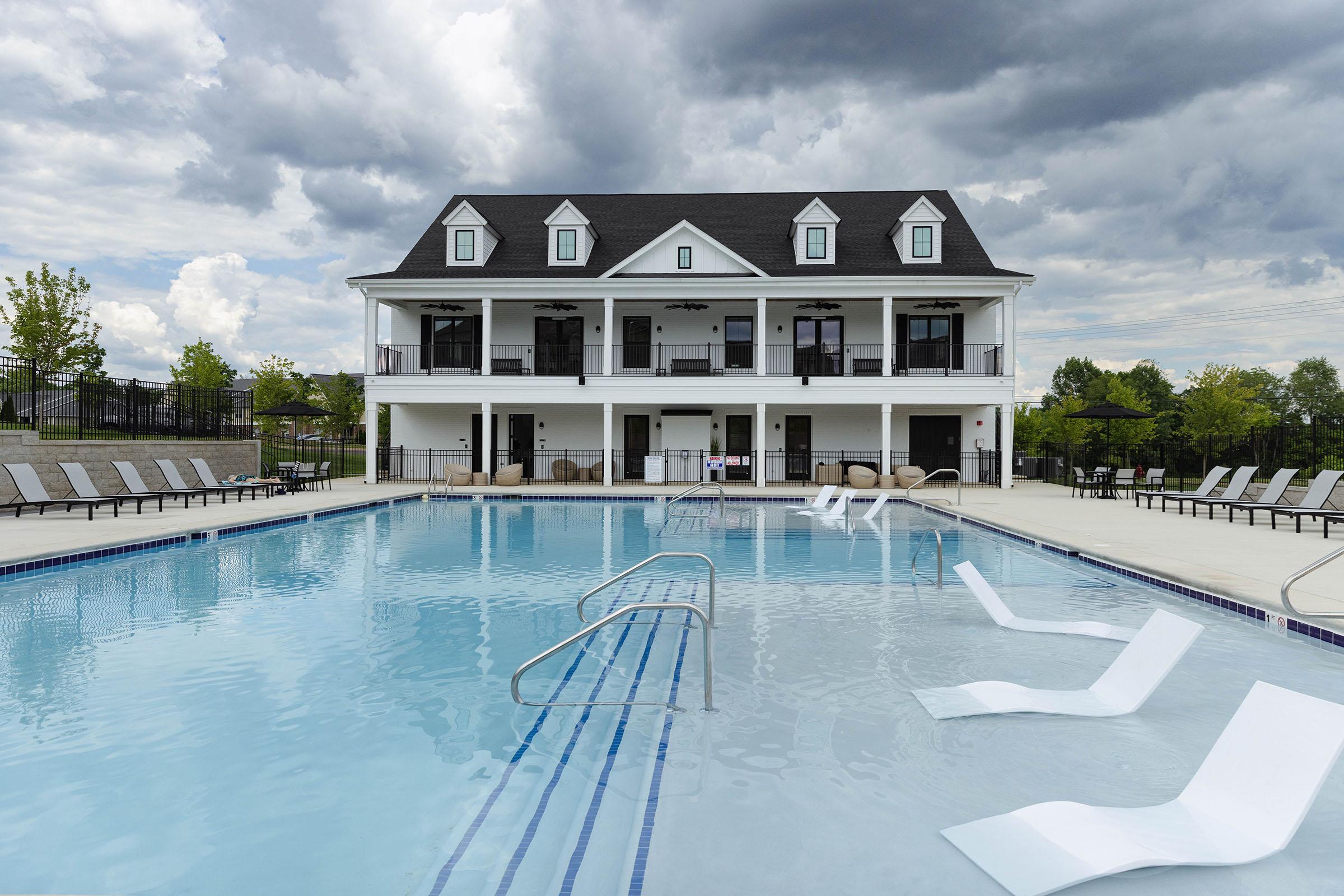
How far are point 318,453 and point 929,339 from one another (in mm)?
34344

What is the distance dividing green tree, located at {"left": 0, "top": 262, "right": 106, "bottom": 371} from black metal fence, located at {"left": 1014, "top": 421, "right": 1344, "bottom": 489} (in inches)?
1526

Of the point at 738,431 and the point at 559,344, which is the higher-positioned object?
the point at 559,344

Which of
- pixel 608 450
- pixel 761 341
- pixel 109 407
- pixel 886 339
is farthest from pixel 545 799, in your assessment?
pixel 886 339

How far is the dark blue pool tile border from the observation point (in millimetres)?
6469

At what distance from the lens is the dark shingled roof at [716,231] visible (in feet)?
87.2

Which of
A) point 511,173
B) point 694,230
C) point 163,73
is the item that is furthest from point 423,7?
point 511,173

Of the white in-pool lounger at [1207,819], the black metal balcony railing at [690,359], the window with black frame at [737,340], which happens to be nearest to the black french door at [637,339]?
→ the black metal balcony railing at [690,359]

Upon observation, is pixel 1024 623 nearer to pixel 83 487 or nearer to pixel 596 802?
pixel 596 802

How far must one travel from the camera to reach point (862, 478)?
24562 mm

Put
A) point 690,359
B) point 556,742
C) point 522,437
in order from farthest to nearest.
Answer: point 522,437, point 690,359, point 556,742

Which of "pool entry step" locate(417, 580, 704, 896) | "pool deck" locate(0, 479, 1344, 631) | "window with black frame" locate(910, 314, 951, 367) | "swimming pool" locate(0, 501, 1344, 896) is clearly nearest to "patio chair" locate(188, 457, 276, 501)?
"pool deck" locate(0, 479, 1344, 631)

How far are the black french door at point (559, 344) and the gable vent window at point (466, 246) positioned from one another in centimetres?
329

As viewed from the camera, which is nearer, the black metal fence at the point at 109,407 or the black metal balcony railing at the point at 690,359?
the black metal fence at the point at 109,407

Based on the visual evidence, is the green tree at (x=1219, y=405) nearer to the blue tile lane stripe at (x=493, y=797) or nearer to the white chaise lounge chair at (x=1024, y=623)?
the white chaise lounge chair at (x=1024, y=623)
